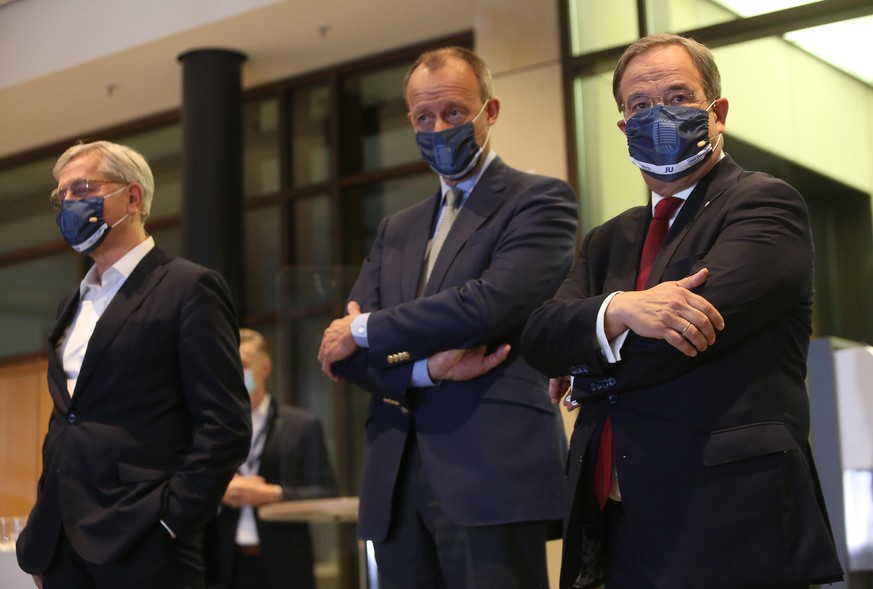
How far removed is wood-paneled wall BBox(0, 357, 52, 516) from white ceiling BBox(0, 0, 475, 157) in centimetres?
204

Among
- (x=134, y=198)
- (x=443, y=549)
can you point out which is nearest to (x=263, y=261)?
(x=134, y=198)

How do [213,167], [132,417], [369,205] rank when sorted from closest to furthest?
1. [132,417]
2. [213,167]
3. [369,205]

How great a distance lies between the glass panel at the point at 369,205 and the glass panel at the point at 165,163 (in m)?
1.59

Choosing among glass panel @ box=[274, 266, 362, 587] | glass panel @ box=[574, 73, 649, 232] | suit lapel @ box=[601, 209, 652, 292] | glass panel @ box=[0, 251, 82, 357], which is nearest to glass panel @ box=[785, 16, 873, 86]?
glass panel @ box=[574, 73, 649, 232]

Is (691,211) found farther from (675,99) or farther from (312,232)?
(312,232)

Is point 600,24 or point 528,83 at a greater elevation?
point 600,24

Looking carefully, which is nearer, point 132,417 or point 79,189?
point 132,417

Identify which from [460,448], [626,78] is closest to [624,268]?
[626,78]

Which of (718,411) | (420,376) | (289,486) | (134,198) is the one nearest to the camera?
(718,411)

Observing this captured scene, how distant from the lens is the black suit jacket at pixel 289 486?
5441 millimetres

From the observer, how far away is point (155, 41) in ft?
25.3

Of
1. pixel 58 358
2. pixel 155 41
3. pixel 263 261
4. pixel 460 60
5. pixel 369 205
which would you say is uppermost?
pixel 155 41

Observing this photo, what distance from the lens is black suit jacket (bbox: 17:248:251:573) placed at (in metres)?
3.03

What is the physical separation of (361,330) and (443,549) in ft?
1.94
